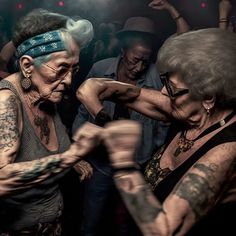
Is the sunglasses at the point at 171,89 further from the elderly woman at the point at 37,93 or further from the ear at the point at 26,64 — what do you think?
the ear at the point at 26,64

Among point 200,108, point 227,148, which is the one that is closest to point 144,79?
point 200,108

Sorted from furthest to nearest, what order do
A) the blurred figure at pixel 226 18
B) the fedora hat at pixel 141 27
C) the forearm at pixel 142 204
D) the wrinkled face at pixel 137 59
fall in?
the fedora hat at pixel 141 27 < the wrinkled face at pixel 137 59 < the blurred figure at pixel 226 18 < the forearm at pixel 142 204

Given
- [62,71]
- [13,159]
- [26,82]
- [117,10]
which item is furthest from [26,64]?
[117,10]

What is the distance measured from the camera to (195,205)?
4.76ft

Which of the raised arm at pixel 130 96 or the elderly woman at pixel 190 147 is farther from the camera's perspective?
the raised arm at pixel 130 96

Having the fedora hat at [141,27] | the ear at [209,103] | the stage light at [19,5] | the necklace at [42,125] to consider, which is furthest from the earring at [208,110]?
the stage light at [19,5]

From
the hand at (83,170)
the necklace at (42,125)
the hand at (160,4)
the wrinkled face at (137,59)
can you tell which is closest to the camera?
the necklace at (42,125)

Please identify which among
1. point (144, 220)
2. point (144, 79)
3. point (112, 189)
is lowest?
point (112, 189)

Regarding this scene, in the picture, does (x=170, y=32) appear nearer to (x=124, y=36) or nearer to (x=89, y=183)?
(x=124, y=36)

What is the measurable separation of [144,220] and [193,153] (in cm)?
52

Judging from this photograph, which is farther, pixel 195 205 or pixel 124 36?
pixel 124 36

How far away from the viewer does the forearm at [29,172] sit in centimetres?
173

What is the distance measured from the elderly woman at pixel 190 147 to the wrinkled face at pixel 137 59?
144 centimetres

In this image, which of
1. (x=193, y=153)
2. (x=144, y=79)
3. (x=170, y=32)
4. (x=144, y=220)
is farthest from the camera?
(x=170, y=32)
